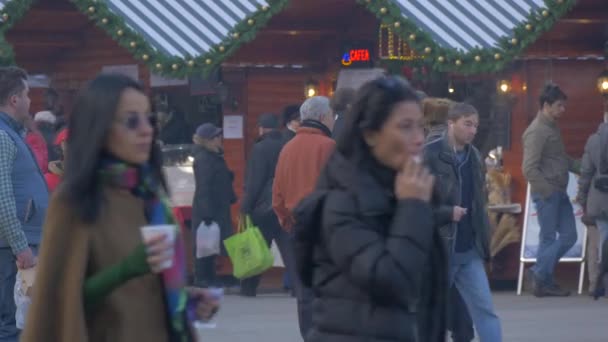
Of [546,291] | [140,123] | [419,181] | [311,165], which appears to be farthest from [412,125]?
[546,291]

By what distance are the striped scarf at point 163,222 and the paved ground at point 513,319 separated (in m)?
6.87

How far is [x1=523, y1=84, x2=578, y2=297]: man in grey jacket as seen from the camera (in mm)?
13406

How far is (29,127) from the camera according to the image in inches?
348

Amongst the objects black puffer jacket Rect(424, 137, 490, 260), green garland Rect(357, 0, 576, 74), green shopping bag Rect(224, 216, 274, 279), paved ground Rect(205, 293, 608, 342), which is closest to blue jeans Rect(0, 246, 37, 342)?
black puffer jacket Rect(424, 137, 490, 260)

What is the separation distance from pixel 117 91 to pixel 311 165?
5.03 meters

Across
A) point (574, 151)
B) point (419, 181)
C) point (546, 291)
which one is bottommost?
point (546, 291)

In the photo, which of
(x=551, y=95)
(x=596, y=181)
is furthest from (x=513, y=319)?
(x=551, y=95)

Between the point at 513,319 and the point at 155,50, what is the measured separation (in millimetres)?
4029

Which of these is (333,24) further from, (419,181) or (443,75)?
(419,181)

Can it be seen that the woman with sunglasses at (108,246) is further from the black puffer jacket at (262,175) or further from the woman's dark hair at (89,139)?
the black puffer jacket at (262,175)

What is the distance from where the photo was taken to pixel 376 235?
13.2ft

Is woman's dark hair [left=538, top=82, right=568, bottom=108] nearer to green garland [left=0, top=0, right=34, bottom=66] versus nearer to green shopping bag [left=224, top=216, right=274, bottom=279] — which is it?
green shopping bag [left=224, top=216, right=274, bottom=279]

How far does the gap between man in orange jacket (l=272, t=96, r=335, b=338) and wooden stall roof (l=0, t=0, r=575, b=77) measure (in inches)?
131

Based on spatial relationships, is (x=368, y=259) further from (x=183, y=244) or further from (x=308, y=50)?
(x=308, y=50)
